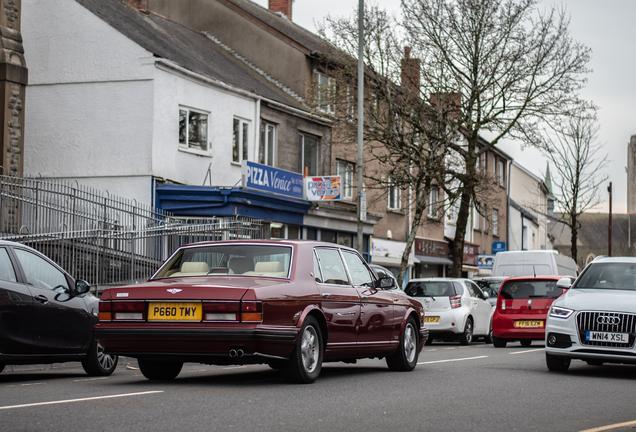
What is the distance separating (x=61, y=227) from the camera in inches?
699

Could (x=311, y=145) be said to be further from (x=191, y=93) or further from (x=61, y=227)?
(x=61, y=227)

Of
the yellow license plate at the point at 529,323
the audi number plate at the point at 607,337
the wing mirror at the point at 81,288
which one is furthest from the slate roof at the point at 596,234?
the wing mirror at the point at 81,288

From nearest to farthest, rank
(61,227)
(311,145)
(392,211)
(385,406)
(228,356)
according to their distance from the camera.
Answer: (385,406) < (228,356) < (61,227) < (311,145) < (392,211)

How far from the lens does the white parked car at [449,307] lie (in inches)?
811

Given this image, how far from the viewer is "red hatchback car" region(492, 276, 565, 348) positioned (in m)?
18.8

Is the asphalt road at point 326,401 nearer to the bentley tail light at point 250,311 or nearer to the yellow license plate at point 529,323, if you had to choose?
the bentley tail light at point 250,311

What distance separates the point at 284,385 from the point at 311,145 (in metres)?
22.9

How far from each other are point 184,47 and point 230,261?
20.6 m

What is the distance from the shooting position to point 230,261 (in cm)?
935

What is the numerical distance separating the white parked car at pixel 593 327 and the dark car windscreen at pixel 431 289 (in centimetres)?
929

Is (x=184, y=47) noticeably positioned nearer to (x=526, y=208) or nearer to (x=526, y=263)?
(x=526, y=263)

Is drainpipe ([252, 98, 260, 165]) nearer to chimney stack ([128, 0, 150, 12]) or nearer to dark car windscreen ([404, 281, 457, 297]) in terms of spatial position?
chimney stack ([128, 0, 150, 12])

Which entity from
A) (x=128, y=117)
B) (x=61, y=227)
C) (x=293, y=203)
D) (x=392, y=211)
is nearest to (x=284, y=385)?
(x=61, y=227)

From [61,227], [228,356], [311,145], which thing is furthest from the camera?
[311,145]
